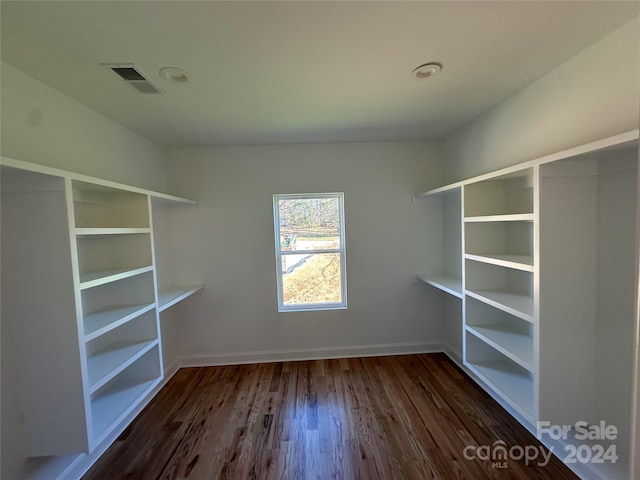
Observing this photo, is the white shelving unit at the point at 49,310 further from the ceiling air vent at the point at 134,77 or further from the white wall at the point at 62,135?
the ceiling air vent at the point at 134,77

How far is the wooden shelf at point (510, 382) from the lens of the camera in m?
1.60

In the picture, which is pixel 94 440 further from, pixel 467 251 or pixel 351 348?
pixel 467 251

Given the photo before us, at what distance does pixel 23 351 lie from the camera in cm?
132

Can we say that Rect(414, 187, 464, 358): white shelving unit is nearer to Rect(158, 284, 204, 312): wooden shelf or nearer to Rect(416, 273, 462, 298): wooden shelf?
Rect(416, 273, 462, 298): wooden shelf

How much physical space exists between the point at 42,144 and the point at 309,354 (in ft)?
9.25

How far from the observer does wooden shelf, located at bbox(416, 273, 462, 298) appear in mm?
2303

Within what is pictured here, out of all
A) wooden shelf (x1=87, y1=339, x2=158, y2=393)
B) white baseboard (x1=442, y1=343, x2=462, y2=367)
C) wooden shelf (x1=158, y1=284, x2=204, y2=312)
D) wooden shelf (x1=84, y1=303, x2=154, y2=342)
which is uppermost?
wooden shelf (x1=84, y1=303, x2=154, y2=342)

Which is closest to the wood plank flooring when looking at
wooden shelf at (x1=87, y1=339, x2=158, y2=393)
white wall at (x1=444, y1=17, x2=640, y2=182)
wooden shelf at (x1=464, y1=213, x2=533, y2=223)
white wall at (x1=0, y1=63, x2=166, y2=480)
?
white wall at (x1=0, y1=63, x2=166, y2=480)

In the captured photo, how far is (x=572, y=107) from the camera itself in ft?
4.97

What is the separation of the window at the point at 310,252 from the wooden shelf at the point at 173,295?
91 centimetres

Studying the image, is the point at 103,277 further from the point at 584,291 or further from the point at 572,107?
the point at 572,107

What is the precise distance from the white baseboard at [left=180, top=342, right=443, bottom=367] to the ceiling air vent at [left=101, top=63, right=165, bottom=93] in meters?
2.59

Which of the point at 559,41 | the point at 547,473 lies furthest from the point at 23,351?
the point at 559,41

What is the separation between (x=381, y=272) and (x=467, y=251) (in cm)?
107
